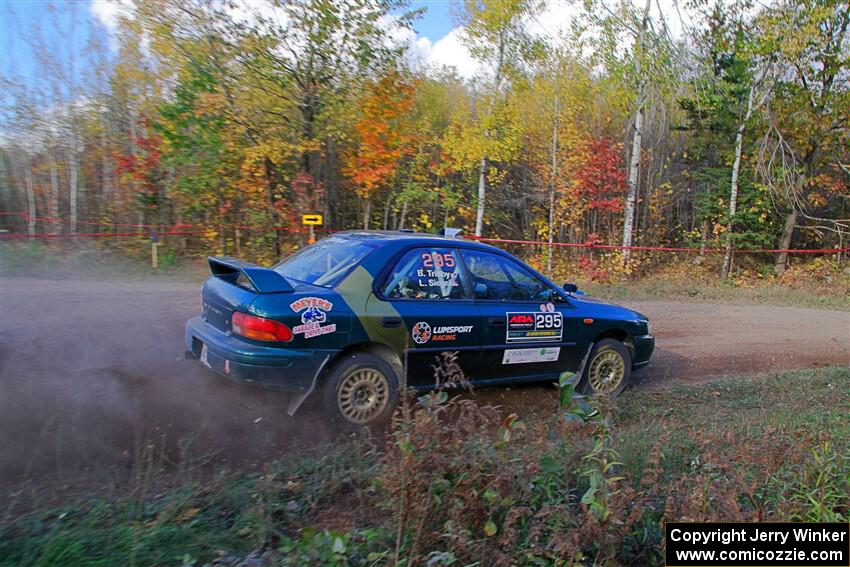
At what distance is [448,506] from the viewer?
2791 millimetres

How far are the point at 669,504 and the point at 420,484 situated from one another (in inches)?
48.4

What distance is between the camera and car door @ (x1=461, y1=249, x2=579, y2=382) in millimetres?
5453

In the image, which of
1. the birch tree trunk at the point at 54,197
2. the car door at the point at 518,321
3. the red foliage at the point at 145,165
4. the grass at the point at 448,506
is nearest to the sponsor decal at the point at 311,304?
the grass at the point at 448,506

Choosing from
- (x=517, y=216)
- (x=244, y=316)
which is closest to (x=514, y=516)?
(x=244, y=316)

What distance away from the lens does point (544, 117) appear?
18.5m

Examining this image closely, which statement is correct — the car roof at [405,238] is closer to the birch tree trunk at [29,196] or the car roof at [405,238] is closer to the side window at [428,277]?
the side window at [428,277]

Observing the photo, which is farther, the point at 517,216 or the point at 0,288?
the point at 517,216

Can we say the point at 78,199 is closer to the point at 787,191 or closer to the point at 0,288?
the point at 0,288

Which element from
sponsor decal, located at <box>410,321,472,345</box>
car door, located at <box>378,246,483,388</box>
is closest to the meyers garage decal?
car door, located at <box>378,246,483,388</box>

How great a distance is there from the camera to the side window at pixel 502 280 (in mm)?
5508

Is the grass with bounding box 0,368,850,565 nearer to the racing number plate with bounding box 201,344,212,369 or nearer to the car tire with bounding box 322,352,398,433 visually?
the car tire with bounding box 322,352,398,433

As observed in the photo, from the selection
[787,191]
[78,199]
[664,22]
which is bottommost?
[78,199]

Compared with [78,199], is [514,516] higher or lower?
lower

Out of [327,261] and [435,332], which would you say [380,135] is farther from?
[435,332]
